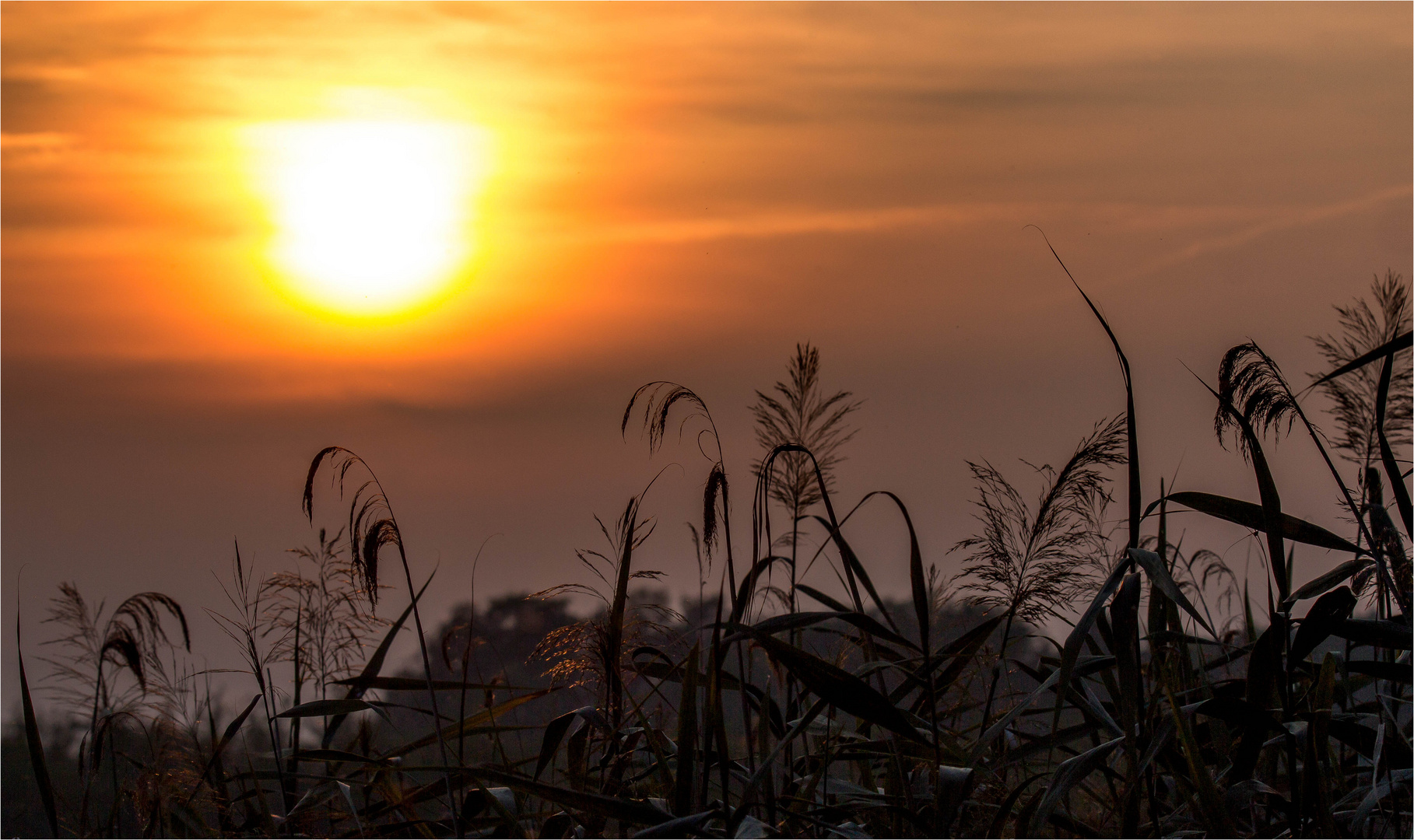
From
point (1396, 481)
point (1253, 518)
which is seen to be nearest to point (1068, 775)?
point (1253, 518)

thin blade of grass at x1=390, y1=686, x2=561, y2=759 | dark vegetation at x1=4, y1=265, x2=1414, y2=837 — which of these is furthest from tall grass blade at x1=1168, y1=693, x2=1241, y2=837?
thin blade of grass at x1=390, y1=686, x2=561, y2=759

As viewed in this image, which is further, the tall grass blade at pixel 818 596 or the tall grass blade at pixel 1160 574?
the tall grass blade at pixel 818 596

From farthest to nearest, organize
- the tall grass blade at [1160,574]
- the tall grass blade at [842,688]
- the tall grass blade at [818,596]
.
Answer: the tall grass blade at [818,596] < the tall grass blade at [842,688] < the tall grass blade at [1160,574]

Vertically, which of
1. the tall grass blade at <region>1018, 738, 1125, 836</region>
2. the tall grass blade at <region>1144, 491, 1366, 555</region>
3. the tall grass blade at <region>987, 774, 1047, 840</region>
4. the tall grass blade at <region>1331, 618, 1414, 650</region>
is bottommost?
the tall grass blade at <region>987, 774, 1047, 840</region>

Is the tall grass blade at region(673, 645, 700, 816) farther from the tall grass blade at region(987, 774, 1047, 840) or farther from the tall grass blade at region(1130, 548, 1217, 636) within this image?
the tall grass blade at region(1130, 548, 1217, 636)

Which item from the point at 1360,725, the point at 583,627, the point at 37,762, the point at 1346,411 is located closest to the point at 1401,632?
the point at 1360,725

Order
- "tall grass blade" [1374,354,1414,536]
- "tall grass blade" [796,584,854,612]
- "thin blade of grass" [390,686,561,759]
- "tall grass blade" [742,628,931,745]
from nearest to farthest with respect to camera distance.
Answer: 1. "tall grass blade" [742,628,931,745]
2. "tall grass blade" [1374,354,1414,536]
3. "thin blade of grass" [390,686,561,759]
4. "tall grass blade" [796,584,854,612]

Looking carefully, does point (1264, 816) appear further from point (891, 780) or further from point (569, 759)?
point (569, 759)

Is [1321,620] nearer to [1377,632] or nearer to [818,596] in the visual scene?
[1377,632]

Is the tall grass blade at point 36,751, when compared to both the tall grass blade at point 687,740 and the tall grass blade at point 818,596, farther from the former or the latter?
the tall grass blade at point 818,596

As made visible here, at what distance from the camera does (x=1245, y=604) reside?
258 centimetres

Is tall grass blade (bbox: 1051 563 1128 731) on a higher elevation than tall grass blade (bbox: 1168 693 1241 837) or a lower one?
higher

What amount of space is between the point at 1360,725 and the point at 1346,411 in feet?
2.46

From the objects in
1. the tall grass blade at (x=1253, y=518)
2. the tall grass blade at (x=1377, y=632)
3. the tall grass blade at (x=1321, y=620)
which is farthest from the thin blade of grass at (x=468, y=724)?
the tall grass blade at (x=1377, y=632)
